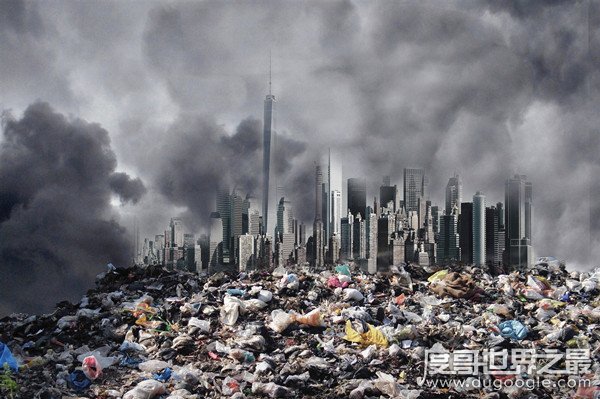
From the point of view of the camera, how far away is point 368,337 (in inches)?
215

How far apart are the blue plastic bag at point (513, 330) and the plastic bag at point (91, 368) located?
406cm

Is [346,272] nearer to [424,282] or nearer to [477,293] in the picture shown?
[424,282]

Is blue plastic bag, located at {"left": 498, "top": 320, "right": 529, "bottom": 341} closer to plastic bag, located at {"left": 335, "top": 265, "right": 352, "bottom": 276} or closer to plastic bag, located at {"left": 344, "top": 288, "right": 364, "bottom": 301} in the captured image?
plastic bag, located at {"left": 344, "top": 288, "right": 364, "bottom": 301}

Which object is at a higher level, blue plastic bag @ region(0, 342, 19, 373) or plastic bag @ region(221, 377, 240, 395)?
blue plastic bag @ region(0, 342, 19, 373)

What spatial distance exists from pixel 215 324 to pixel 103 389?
56.7 inches

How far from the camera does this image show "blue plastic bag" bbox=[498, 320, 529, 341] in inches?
225

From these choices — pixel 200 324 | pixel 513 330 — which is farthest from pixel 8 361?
pixel 513 330

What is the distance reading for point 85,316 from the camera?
6.41 meters

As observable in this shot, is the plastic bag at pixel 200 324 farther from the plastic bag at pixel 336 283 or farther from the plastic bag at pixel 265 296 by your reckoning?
the plastic bag at pixel 336 283

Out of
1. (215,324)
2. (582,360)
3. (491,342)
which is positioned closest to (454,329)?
(491,342)

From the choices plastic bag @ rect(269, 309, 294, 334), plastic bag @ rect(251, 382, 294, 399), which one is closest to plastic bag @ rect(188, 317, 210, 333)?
plastic bag @ rect(269, 309, 294, 334)

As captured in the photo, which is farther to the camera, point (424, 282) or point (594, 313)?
point (424, 282)

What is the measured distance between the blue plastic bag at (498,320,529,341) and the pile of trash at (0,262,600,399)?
12mm

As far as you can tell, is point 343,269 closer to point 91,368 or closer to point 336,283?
point 336,283
